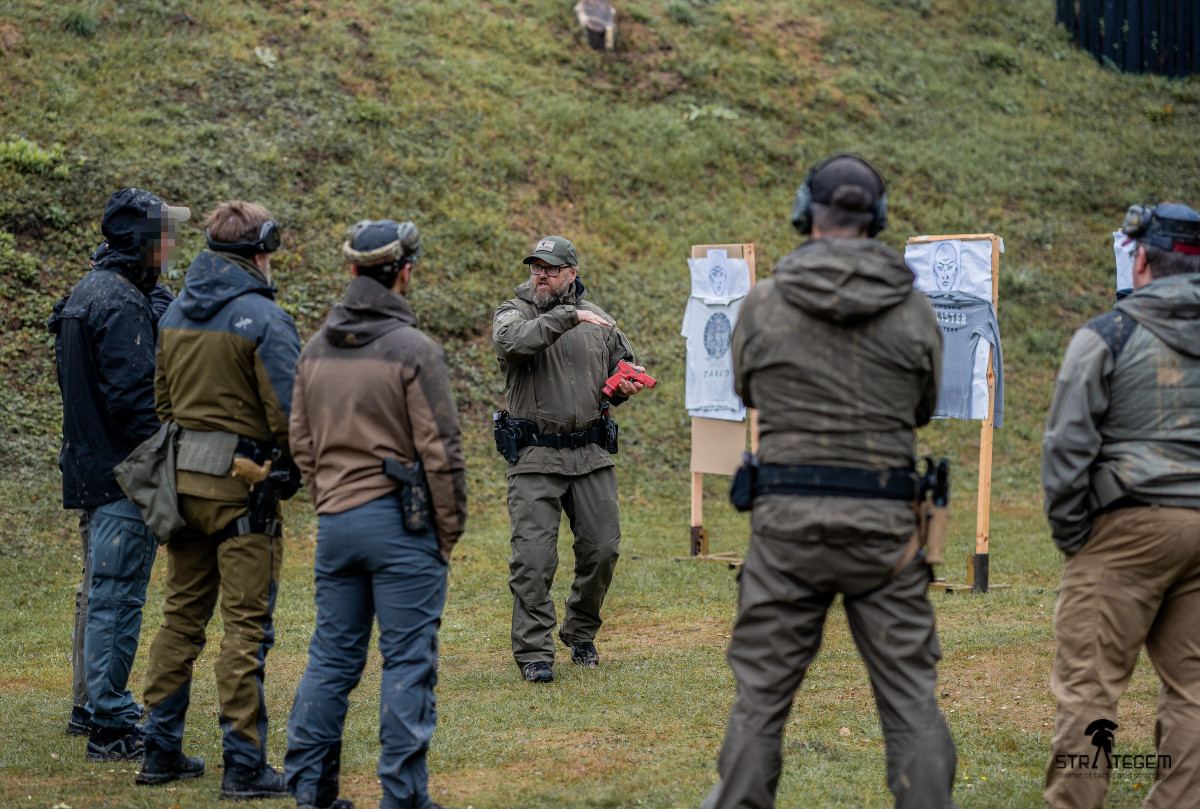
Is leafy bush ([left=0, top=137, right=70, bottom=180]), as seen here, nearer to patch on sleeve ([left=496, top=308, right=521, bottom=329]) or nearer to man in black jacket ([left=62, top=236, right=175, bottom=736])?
man in black jacket ([left=62, top=236, right=175, bottom=736])

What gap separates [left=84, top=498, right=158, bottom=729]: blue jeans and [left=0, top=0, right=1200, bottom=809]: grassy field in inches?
13.8

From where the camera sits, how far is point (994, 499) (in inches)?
538

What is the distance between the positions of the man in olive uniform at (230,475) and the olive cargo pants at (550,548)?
213 centimetres

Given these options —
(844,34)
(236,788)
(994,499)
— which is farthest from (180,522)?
(844,34)

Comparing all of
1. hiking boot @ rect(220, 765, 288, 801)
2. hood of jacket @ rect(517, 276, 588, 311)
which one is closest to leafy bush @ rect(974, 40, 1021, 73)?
hood of jacket @ rect(517, 276, 588, 311)

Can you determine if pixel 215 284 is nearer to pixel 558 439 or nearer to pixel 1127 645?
pixel 558 439

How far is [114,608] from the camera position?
5.43 meters

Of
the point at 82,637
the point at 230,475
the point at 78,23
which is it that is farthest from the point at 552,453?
the point at 78,23

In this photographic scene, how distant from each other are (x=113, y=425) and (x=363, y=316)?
1917mm

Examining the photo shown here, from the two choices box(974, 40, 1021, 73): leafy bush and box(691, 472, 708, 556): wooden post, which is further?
box(974, 40, 1021, 73): leafy bush

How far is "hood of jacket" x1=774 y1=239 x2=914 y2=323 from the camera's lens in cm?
348

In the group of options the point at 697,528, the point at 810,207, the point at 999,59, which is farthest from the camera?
the point at 999,59

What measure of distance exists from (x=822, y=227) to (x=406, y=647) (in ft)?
7.17

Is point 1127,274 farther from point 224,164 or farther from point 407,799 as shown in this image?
point 224,164
